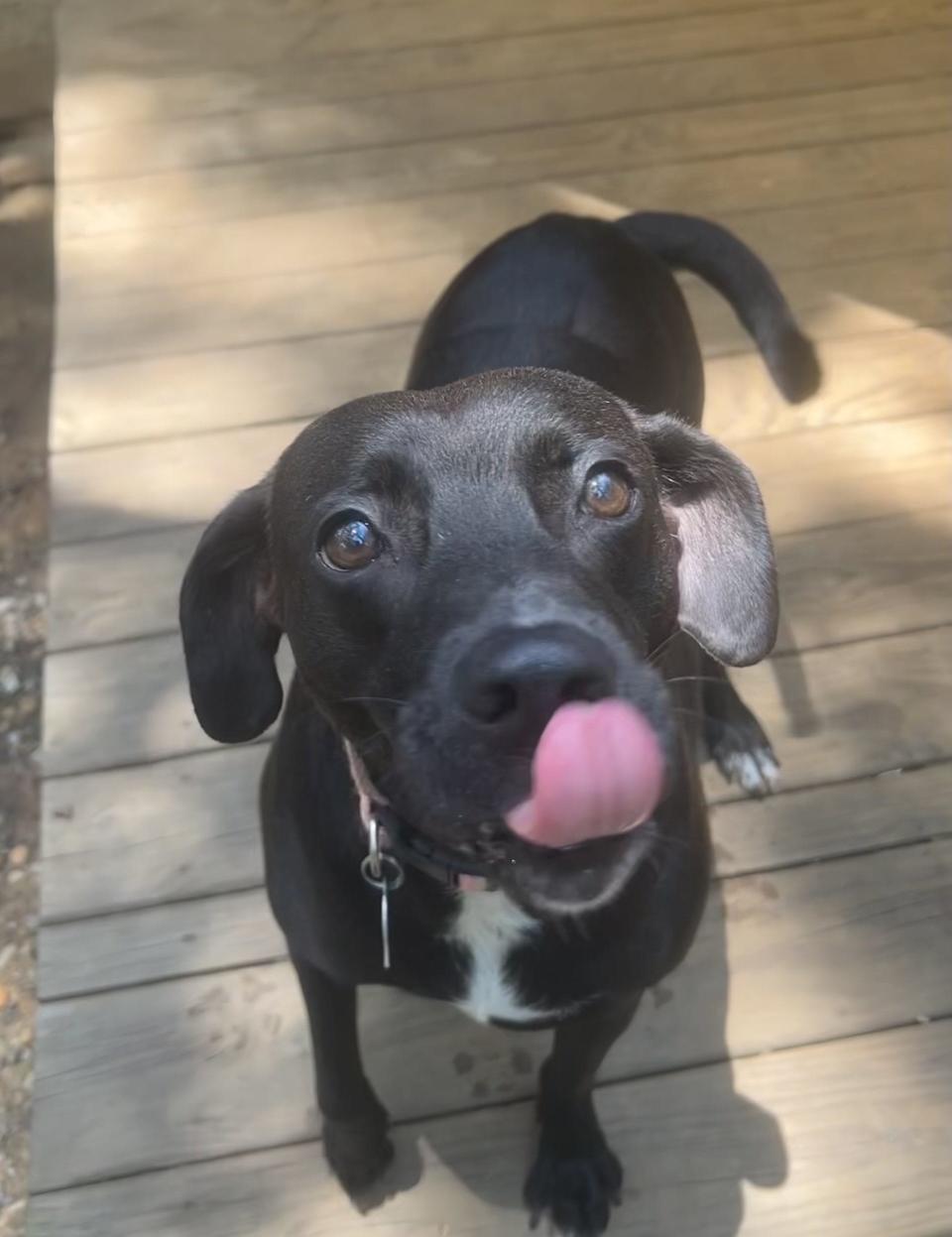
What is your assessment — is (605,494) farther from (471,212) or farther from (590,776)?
(471,212)

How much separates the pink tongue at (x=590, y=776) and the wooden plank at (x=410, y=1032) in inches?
42.3

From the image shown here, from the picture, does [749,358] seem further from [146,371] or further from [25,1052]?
[25,1052]

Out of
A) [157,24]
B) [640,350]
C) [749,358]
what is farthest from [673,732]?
[157,24]

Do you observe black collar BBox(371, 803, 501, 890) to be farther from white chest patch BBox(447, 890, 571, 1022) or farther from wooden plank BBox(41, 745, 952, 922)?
wooden plank BBox(41, 745, 952, 922)

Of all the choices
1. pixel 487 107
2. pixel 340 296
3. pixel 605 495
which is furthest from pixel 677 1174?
pixel 487 107

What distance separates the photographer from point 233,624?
5.16ft

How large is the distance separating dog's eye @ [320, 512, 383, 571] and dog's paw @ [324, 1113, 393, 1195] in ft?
3.21

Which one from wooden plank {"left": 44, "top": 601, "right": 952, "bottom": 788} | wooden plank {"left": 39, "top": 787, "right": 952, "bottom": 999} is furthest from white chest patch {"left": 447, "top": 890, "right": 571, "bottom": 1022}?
wooden plank {"left": 44, "top": 601, "right": 952, "bottom": 788}

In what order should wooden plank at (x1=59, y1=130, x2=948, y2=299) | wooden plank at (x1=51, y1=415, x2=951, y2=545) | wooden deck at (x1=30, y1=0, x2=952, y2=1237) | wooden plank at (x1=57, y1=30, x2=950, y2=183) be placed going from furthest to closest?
1. wooden plank at (x1=57, y1=30, x2=950, y2=183)
2. wooden plank at (x1=59, y1=130, x2=948, y2=299)
3. wooden plank at (x1=51, y1=415, x2=951, y2=545)
4. wooden deck at (x1=30, y1=0, x2=952, y2=1237)

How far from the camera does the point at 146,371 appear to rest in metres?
2.99

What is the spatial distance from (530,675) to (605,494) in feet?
1.23

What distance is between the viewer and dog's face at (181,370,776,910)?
1.14 metres

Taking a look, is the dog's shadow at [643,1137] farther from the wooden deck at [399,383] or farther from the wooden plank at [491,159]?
the wooden plank at [491,159]

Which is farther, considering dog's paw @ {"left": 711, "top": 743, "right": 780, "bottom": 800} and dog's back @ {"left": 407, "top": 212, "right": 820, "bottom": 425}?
dog's paw @ {"left": 711, "top": 743, "right": 780, "bottom": 800}
